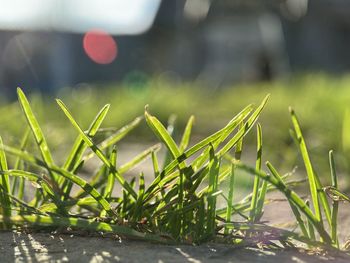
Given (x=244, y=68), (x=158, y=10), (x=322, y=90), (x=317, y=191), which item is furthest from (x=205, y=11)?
(x=317, y=191)

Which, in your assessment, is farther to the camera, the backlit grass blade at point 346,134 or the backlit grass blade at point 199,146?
the backlit grass blade at point 346,134

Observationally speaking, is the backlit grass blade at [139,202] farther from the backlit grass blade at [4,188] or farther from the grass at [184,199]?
the backlit grass blade at [4,188]

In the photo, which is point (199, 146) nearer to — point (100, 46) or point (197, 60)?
point (197, 60)

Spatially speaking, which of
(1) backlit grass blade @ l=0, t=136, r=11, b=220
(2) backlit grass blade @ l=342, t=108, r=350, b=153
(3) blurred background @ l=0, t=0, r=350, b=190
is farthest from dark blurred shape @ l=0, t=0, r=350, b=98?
(1) backlit grass blade @ l=0, t=136, r=11, b=220

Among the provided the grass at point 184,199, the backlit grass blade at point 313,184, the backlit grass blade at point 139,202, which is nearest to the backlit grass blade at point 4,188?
the grass at point 184,199

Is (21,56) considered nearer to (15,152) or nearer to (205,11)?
(205,11)

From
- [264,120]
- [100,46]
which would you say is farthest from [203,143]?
[100,46]
